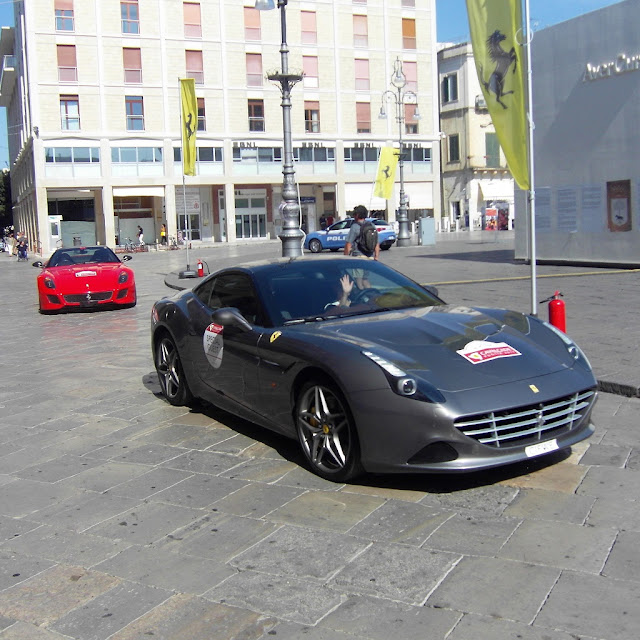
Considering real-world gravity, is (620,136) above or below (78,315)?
above

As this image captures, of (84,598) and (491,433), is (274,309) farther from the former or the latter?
(84,598)

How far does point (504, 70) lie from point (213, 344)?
4.62 meters

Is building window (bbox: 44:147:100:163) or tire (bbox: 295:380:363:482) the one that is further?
building window (bbox: 44:147:100:163)

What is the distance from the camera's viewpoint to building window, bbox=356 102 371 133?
185 ft

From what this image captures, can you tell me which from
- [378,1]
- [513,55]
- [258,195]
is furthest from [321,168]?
[513,55]

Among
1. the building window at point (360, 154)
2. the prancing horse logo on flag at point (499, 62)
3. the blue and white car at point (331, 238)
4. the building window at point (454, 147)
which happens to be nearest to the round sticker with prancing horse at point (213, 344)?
the prancing horse logo on flag at point (499, 62)

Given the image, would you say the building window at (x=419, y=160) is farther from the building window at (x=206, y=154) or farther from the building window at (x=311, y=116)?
the building window at (x=206, y=154)

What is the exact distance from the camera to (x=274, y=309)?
5.57 meters

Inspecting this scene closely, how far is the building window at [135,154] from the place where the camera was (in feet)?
166

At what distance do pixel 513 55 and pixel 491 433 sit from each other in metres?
5.47

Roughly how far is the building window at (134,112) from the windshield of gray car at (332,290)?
47.2m

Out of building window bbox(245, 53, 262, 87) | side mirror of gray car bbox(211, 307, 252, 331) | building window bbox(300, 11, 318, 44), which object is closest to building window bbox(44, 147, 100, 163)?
building window bbox(245, 53, 262, 87)

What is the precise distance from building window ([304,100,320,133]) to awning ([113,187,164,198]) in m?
10.8

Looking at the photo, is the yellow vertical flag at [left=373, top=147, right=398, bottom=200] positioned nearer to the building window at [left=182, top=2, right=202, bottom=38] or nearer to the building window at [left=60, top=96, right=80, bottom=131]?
the building window at [left=182, top=2, right=202, bottom=38]
